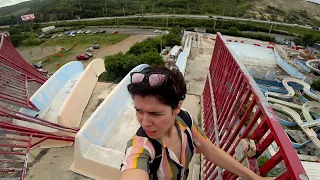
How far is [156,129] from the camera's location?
1.88 m

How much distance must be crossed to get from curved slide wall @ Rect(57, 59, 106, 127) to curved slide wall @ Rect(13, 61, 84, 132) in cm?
83

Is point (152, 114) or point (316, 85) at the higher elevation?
point (152, 114)

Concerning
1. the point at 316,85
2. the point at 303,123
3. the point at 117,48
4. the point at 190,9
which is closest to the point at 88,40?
the point at 117,48

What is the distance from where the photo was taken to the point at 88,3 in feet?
228

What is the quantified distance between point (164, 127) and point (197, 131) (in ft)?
2.52

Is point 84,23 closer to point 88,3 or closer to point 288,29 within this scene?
point 88,3

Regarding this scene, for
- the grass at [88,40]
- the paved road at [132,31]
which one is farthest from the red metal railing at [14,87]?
the paved road at [132,31]

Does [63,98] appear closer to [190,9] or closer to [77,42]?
[77,42]

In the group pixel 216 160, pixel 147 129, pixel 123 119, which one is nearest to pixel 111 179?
pixel 123 119

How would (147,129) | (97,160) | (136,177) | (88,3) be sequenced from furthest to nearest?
1. (88,3)
2. (97,160)
3. (147,129)
4. (136,177)

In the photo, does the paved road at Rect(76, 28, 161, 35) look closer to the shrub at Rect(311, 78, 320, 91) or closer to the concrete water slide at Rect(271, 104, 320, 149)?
the shrub at Rect(311, 78, 320, 91)

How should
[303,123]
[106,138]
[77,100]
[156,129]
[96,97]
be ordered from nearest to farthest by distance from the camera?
[156,129]
[106,138]
[77,100]
[96,97]
[303,123]

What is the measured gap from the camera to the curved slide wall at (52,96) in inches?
372

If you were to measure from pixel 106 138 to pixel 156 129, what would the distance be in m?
6.14
